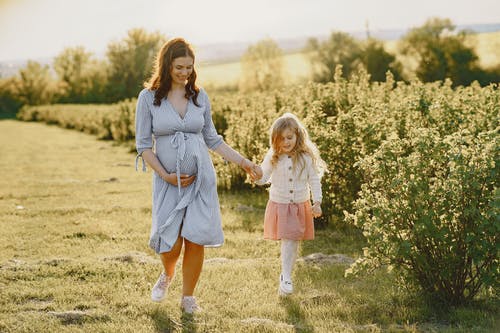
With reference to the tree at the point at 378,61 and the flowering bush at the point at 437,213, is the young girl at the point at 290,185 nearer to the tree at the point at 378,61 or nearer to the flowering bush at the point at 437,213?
the flowering bush at the point at 437,213

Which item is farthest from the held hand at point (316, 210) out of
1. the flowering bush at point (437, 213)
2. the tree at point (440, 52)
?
the tree at point (440, 52)

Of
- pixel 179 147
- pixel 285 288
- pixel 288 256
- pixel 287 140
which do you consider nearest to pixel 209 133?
pixel 179 147

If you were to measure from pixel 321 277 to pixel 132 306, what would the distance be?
2011 millimetres

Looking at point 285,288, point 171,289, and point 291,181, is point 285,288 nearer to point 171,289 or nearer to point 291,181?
point 291,181

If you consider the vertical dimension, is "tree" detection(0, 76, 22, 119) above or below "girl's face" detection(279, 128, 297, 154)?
below

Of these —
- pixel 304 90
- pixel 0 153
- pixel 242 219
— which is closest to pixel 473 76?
pixel 0 153

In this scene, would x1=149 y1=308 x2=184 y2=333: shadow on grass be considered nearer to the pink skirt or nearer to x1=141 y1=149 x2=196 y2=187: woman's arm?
x1=141 y1=149 x2=196 y2=187: woman's arm

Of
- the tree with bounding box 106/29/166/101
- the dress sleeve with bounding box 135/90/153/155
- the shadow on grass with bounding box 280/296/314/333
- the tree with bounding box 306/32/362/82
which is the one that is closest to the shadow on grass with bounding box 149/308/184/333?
the shadow on grass with bounding box 280/296/314/333

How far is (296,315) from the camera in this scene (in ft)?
17.9

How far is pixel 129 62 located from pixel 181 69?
69408 mm

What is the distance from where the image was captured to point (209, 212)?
17.7ft

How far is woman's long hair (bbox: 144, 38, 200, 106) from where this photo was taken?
5246 mm

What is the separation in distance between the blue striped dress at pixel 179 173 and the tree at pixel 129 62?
6783cm

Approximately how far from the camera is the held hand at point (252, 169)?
18.9 feet
